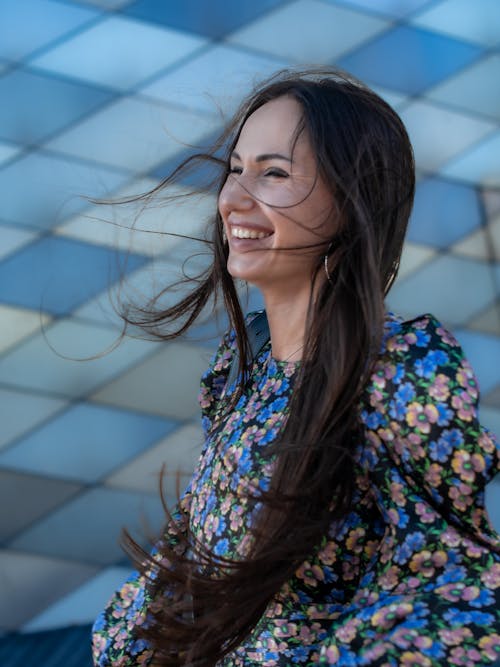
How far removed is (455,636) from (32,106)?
4.17 metres

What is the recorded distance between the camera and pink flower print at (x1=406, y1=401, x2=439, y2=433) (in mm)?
1290

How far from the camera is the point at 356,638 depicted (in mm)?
1274

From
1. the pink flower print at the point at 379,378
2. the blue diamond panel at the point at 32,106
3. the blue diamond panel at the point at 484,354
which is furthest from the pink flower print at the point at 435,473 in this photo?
the blue diamond panel at the point at 484,354

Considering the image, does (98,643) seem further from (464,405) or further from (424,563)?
(464,405)

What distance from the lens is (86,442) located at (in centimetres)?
509

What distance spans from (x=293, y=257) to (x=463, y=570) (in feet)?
1.58

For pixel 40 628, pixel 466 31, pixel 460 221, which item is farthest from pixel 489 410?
pixel 40 628

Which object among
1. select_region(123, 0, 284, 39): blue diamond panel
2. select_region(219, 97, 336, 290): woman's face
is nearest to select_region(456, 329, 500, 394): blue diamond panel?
select_region(123, 0, 284, 39): blue diamond panel

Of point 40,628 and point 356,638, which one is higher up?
point 40,628

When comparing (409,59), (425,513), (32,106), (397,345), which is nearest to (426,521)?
(425,513)

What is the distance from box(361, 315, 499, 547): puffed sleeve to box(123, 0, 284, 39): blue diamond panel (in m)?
4.02

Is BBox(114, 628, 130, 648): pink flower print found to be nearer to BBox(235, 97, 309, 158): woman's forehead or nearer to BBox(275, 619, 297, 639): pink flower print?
BBox(275, 619, 297, 639): pink flower print

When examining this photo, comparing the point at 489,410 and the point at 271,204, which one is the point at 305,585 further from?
the point at 489,410

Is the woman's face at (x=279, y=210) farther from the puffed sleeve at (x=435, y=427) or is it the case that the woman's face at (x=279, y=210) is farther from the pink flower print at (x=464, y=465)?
the pink flower print at (x=464, y=465)
